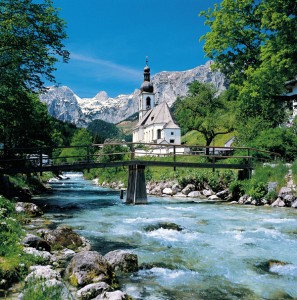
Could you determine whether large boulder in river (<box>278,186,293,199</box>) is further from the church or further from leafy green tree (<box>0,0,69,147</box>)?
the church

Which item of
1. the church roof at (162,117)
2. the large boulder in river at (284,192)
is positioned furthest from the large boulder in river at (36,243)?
the church roof at (162,117)

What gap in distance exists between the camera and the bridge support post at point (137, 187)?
2348 centimetres

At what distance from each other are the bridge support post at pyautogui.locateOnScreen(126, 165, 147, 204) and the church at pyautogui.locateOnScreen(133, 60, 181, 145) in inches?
2409

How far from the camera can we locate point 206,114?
2141 inches

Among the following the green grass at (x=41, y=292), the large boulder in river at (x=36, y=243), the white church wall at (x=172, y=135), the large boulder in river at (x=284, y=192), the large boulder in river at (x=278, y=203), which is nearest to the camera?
the green grass at (x=41, y=292)

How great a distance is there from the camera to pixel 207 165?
82.7ft

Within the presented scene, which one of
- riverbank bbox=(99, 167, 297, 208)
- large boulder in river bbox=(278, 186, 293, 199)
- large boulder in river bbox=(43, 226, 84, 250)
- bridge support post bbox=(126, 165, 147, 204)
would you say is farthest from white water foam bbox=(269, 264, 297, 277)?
bridge support post bbox=(126, 165, 147, 204)

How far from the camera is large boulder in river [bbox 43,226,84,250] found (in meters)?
10.0

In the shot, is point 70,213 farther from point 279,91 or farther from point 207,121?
point 207,121

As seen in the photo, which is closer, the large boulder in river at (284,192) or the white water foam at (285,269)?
the white water foam at (285,269)

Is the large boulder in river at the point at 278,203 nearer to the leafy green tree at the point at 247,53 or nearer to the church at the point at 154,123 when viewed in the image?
the leafy green tree at the point at 247,53

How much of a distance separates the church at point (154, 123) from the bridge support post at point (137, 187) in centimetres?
6119

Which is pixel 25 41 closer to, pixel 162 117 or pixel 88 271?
pixel 88 271

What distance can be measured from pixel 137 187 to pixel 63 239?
13374mm
